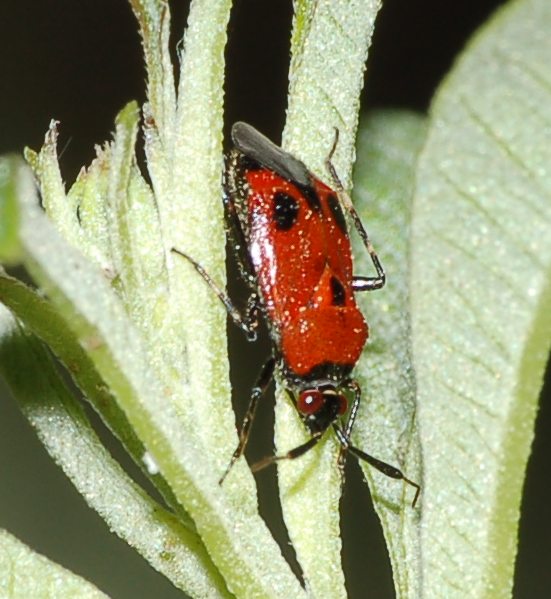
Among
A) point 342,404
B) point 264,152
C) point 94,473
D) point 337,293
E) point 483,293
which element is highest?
point 483,293

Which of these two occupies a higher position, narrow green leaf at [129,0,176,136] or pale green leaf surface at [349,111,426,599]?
narrow green leaf at [129,0,176,136]

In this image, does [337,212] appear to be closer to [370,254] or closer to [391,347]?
[370,254]

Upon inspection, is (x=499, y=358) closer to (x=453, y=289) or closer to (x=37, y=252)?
(x=453, y=289)

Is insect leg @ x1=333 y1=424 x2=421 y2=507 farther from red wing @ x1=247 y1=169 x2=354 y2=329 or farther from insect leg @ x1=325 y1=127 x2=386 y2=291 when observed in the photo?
red wing @ x1=247 y1=169 x2=354 y2=329

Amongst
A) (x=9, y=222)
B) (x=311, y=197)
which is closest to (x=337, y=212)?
(x=311, y=197)

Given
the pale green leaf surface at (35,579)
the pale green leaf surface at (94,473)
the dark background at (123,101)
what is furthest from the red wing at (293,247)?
the dark background at (123,101)

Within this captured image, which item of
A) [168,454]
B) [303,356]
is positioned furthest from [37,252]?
[303,356]

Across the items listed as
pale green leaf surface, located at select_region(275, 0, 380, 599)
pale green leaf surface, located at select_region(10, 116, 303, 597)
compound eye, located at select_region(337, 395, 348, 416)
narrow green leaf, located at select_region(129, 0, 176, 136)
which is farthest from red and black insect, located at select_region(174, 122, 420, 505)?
pale green leaf surface, located at select_region(10, 116, 303, 597)
